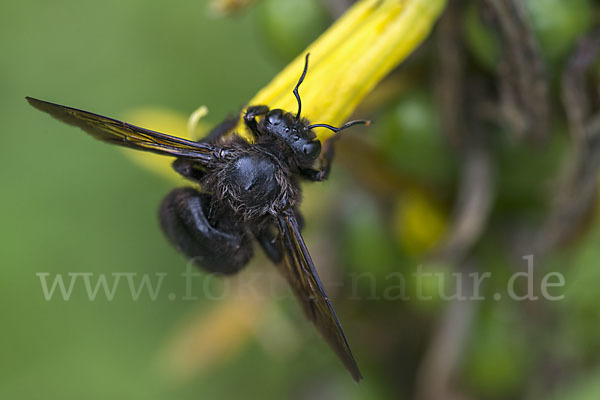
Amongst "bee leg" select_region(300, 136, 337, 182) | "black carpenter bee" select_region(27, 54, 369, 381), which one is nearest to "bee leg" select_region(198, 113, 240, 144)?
"black carpenter bee" select_region(27, 54, 369, 381)

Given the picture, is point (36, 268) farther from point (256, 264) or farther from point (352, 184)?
point (352, 184)

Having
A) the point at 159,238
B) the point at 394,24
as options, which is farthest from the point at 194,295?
the point at 394,24

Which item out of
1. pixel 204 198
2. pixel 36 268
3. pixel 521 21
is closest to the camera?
pixel 521 21

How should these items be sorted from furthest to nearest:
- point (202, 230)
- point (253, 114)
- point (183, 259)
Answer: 1. point (183, 259)
2. point (202, 230)
3. point (253, 114)

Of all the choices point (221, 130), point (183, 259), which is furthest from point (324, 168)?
point (183, 259)

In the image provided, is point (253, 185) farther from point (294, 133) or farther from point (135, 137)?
point (135, 137)

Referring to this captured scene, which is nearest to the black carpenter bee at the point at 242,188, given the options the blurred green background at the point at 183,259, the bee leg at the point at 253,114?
the bee leg at the point at 253,114
